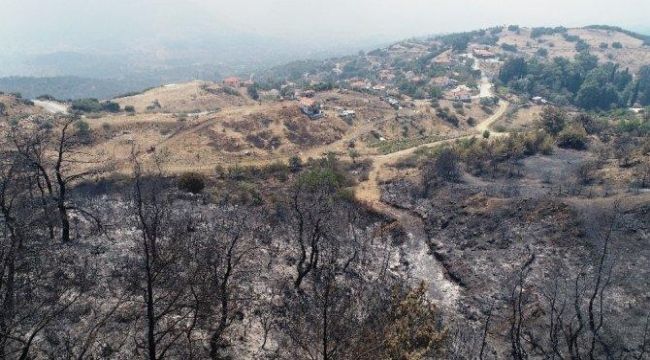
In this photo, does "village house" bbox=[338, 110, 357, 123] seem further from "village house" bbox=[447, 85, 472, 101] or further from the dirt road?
the dirt road

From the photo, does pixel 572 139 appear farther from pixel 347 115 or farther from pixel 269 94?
pixel 269 94

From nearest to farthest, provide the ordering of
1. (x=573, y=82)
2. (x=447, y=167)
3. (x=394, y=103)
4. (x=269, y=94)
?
(x=447, y=167) → (x=394, y=103) → (x=573, y=82) → (x=269, y=94)

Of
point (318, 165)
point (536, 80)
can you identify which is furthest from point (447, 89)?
point (318, 165)

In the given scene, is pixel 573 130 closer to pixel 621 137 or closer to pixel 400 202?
pixel 621 137

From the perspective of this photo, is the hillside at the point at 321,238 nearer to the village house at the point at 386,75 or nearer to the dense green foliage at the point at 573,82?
the dense green foliage at the point at 573,82

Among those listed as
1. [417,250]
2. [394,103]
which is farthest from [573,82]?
[417,250]

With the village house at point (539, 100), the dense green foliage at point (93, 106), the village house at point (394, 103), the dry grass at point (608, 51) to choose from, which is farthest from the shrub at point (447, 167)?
the dry grass at point (608, 51)

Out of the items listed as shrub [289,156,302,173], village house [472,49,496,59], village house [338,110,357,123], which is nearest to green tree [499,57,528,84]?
village house [472,49,496,59]

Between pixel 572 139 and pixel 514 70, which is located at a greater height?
pixel 514 70
